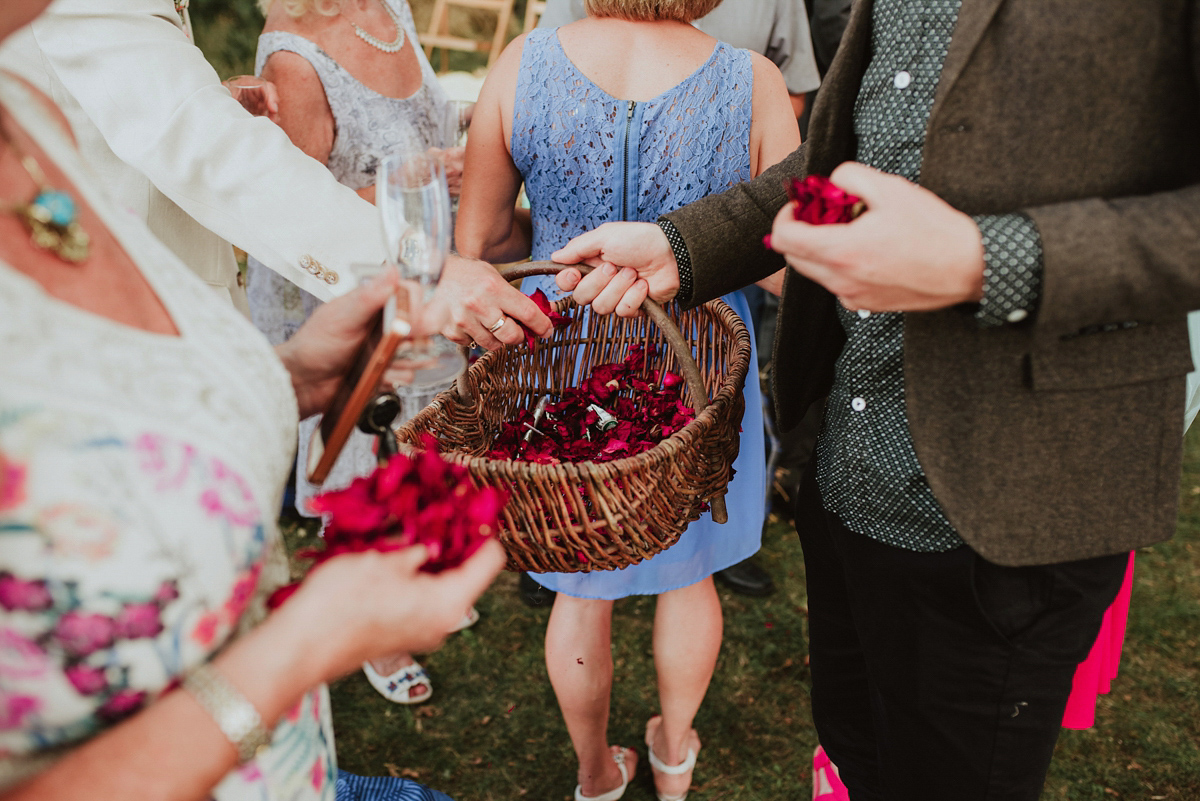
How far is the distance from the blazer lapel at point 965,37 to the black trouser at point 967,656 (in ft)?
2.23

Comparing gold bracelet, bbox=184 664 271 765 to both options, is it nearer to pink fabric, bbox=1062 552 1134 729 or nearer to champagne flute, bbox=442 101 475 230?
pink fabric, bbox=1062 552 1134 729

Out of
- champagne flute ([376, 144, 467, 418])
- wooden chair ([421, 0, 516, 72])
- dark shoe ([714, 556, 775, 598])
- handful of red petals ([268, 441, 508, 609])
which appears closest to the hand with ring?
champagne flute ([376, 144, 467, 418])

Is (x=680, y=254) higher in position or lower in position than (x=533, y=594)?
higher

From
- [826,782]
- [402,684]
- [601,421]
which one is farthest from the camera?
[402,684]

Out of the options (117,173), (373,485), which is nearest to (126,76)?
(117,173)

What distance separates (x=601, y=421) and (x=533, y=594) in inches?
57.5

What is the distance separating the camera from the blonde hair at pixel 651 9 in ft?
6.10

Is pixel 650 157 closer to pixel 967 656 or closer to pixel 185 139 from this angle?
pixel 185 139

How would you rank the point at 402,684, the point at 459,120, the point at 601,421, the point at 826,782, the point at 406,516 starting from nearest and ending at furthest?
the point at 406,516 < the point at 601,421 < the point at 826,782 < the point at 459,120 < the point at 402,684

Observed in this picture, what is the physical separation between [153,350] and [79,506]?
0.17m

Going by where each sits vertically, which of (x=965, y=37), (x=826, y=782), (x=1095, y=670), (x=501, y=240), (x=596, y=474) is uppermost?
(x=965, y=37)

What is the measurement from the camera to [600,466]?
123cm

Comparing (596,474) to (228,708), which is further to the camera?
(596,474)
